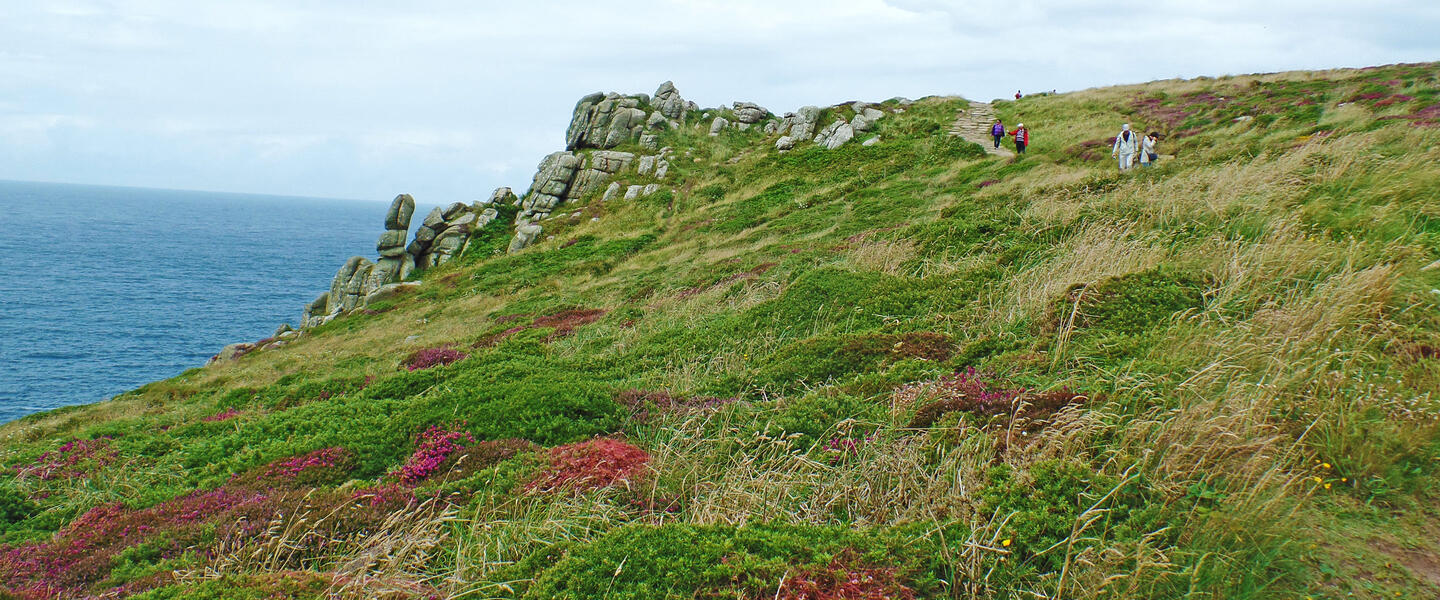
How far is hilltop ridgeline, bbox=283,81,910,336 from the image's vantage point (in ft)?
119

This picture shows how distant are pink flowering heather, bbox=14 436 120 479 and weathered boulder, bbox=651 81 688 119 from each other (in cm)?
4176

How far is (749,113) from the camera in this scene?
2052 inches

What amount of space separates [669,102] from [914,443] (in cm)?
4727

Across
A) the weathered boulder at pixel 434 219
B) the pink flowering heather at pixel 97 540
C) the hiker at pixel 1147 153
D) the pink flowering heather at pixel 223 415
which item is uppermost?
the hiker at pixel 1147 153

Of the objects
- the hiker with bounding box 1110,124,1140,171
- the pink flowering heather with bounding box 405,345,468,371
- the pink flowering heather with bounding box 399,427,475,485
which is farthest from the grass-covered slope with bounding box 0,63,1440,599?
the hiker with bounding box 1110,124,1140,171

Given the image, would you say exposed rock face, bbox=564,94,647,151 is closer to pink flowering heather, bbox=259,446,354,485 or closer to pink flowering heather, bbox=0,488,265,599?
pink flowering heather, bbox=259,446,354,485

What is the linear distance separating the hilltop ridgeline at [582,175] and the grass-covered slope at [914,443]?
2194 cm

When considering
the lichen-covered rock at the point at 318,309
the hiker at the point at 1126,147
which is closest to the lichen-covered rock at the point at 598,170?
the lichen-covered rock at the point at 318,309

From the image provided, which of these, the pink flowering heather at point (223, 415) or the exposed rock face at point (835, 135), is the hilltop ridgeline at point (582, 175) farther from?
the pink flowering heather at point (223, 415)

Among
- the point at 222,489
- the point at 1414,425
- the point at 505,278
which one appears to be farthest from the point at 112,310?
the point at 1414,425

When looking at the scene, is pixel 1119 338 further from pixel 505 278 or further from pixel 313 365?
pixel 505 278

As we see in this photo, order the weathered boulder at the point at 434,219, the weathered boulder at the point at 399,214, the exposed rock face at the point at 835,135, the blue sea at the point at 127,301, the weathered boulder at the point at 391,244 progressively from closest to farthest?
1. the weathered boulder at the point at 391,244
2. the weathered boulder at the point at 434,219
3. the weathered boulder at the point at 399,214
4. the exposed rock face at the point at 835,135
5. the blue sea at the point at 127,301

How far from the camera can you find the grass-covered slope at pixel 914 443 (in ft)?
14.3

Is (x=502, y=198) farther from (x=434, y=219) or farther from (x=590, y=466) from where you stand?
(x=590, y=466)
